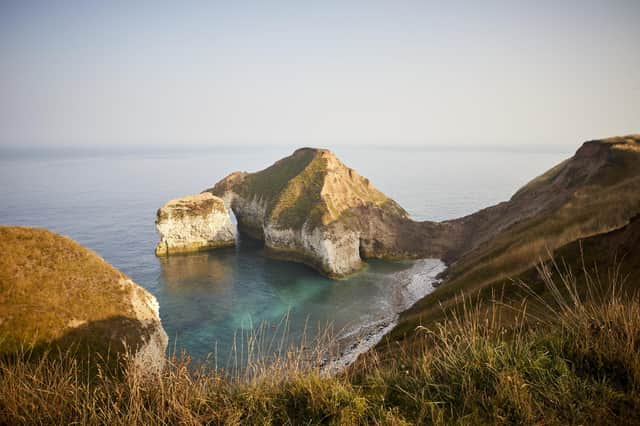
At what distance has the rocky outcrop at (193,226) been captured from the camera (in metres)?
64.9

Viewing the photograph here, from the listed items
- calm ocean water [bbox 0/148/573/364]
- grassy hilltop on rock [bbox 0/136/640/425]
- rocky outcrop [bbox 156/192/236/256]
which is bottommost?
calm ocean water [bbox 0/148/573/364]

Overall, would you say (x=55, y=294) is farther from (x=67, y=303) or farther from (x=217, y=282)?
(x=217, y=282)

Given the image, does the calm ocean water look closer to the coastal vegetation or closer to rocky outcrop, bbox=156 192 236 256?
the coastal vegetation

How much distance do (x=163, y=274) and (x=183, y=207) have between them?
17.4m

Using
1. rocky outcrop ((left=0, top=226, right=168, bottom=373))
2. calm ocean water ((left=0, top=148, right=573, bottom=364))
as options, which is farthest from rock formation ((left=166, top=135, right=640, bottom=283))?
rocky outcrop ((left=0, top=226, right=168, bottom=373))

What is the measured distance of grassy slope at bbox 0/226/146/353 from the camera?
20.5m

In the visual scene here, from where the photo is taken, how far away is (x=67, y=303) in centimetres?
2291

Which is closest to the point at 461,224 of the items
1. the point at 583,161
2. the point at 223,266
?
the point at 583,161

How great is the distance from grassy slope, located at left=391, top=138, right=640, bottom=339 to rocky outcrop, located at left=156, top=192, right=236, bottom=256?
4554 cm

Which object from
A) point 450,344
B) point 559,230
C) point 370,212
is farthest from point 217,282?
point 450,344

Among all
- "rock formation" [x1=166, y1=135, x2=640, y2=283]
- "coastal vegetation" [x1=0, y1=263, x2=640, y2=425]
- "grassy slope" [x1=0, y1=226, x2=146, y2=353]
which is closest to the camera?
"coastal vegetation" [x1=0, y1=263, x2=640, y2=425]

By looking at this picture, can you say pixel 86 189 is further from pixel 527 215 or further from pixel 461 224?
pixel 527 215

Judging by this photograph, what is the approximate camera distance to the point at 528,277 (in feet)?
74.3

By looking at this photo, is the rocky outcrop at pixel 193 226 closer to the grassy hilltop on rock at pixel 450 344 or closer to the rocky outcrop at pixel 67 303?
the grassy hilltop on rock at pixel 450 344
